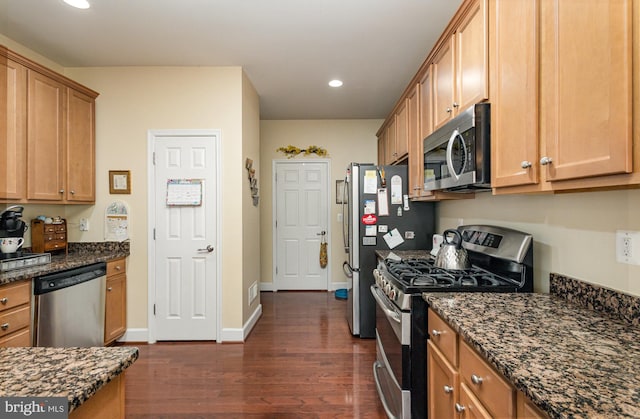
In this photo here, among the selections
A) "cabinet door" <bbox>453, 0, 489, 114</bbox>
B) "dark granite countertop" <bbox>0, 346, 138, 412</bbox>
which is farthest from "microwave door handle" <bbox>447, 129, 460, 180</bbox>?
"dark granite countertop" <bbox>0, 346, 138, 412</bbox>

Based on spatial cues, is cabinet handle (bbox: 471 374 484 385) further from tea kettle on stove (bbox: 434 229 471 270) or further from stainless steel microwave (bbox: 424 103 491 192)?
tea kettle on stove (bbox: 434 229 471 270)

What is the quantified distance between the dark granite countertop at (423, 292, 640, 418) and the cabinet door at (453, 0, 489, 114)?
40.6 inches

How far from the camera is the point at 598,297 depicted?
4.19 feet

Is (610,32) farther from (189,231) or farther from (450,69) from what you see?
(189,231)

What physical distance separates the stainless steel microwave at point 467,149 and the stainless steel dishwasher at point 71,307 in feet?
9.27

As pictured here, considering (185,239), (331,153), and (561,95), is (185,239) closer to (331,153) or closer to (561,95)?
(331,153)

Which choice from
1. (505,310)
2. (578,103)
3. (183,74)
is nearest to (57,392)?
(505,310)

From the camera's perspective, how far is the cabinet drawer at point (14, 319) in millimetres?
1961

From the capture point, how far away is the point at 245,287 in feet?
10.9

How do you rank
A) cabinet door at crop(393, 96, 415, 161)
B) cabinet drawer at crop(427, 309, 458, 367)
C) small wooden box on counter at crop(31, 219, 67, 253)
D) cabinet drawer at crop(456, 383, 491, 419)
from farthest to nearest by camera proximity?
1. cabinet door at crop(393, 96, 415, 161)
2. small wooden box on counter at crop(31, 219, 67, 253)
3. cabinet drawer at crop(427, 309, 458, 367)
4. cabinet drawer at crop(456, 383, 491, 419)

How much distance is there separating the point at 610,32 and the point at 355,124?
433 cm

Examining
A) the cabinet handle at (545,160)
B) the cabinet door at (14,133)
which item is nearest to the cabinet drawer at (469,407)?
the cabinet handle at (545,160)

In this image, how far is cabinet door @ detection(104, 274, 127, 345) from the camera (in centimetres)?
289

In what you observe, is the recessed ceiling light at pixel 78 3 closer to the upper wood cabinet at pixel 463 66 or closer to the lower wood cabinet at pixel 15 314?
the lower wood cabinet at pixel 15 314
